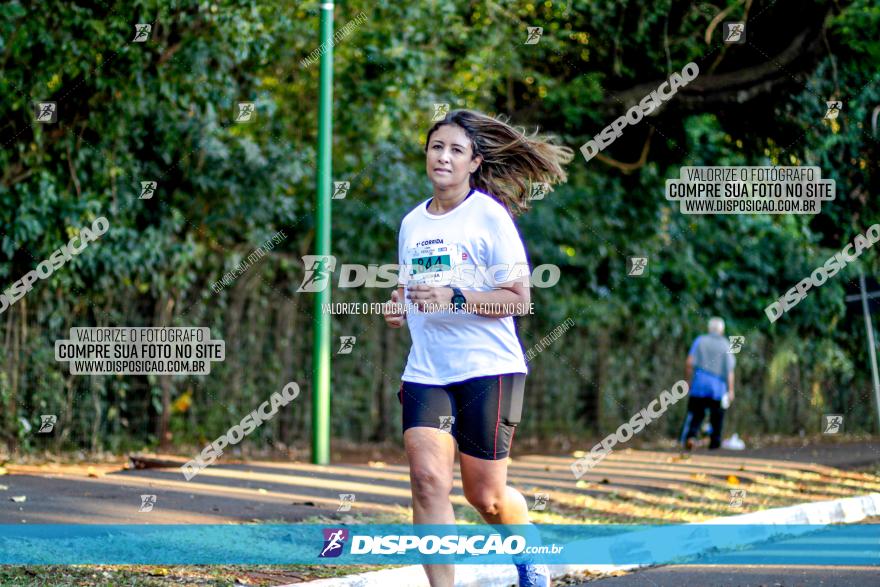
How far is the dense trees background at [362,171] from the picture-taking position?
13125mm

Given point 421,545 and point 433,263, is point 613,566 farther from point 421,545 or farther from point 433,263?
point 433,263

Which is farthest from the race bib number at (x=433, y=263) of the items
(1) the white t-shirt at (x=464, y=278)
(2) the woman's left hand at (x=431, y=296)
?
(2) the woman's left hand at (x=431, y=296)

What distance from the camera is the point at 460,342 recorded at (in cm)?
527

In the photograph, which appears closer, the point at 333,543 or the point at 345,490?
the point at 333,543

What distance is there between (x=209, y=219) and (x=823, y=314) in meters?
12.7

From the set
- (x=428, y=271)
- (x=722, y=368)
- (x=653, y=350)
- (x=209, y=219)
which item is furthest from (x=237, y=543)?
(x=653, y=350)

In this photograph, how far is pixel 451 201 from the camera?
5.51m

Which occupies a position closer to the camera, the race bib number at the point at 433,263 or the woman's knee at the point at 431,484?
the woman's knee at the point at 431,484

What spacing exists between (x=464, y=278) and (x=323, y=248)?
7290 millimetres

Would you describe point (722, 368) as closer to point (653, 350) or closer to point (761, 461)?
point (761, 461)

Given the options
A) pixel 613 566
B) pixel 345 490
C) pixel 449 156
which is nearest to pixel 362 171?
pixel 345 490

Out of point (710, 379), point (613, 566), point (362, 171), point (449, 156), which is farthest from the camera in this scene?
point (710, 379)

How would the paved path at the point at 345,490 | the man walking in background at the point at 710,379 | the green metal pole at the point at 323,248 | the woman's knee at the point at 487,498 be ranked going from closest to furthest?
1. the woman's knee at the point at 487,498
2. the paved path at the point at 345,490
3. the green metal pole at the point at 323,248
4. the man walking in background at the point at 710,379

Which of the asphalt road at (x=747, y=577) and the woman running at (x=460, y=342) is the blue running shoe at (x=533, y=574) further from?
the asphalt road at (x=747, y=577)
